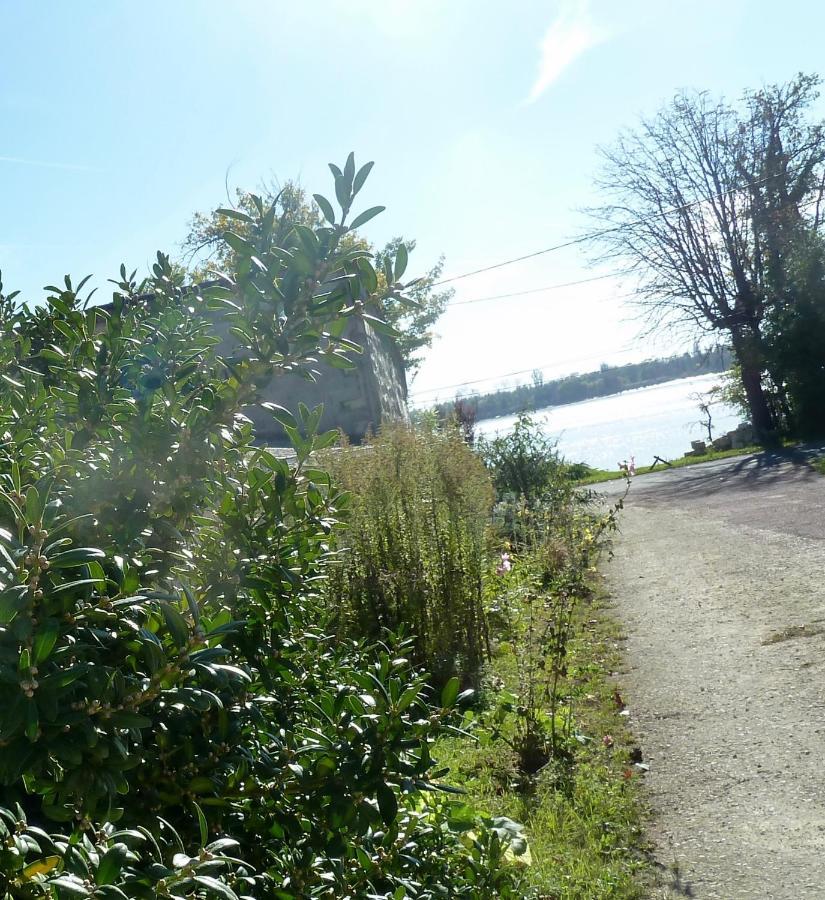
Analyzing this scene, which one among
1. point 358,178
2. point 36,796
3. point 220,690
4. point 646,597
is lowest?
point 646,597

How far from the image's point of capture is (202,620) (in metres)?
1.48

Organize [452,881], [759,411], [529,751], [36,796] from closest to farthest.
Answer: [36,796]
[452,881]
[529,751]
[759,411]

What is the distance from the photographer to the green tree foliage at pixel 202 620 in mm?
1310

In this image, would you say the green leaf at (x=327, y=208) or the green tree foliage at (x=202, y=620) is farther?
the green leaf at (x=327, y=208)

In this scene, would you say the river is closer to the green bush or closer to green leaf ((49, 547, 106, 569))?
the green bush

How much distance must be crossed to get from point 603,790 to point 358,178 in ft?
11.3

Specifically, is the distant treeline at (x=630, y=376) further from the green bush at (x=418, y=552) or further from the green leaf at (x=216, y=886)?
the green leaf at (x=216, y=886)

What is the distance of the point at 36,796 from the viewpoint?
64.6 inches

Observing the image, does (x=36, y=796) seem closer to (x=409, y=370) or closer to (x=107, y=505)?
(x=107, y=505)

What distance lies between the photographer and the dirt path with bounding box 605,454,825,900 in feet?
11.1

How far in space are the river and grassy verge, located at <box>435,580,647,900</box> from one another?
22.6m

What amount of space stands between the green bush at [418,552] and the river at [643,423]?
2127 centimetres

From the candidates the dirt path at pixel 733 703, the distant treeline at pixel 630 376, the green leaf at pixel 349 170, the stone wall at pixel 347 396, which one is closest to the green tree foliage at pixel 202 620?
the green leaf at pixel 349 170

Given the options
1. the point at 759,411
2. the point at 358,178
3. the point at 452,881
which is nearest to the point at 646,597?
the point at 452,881
